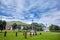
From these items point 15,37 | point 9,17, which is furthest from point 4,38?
point 9,17

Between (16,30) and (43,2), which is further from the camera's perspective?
(43,2)

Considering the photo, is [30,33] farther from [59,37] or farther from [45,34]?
[59,37]

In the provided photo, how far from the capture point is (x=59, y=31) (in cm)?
341

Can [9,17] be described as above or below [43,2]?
below

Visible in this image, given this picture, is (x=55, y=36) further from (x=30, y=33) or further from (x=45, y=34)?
(x=30, y=33)

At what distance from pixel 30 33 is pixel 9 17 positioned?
2.83 ft

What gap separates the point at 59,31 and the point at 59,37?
0.19 metres

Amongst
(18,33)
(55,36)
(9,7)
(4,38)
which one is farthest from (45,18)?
(4,38)

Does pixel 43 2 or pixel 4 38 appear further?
pixel 43 2

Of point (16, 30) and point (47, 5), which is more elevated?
point (47, 5)

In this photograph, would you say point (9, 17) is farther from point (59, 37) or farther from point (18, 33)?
point (59, 37)

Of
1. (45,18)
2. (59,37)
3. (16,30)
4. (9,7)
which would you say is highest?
(9,7)

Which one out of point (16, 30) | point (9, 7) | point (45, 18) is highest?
point (9, 7)

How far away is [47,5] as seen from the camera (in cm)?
342
